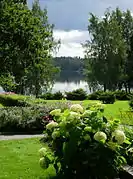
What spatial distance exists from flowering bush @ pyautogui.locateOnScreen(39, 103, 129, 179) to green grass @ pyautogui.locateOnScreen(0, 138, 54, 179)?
1.56 metres

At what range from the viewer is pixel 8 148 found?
445 inches

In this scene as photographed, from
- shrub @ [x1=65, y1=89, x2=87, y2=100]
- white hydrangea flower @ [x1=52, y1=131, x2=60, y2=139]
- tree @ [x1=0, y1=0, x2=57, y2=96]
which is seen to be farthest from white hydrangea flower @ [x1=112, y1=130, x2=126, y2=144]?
shrub @ [x1=65, y1=89, x2=87, y2=100]

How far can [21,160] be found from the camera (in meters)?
9.23

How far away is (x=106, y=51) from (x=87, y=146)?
4874cm

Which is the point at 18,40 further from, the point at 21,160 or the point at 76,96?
the point at 76,96

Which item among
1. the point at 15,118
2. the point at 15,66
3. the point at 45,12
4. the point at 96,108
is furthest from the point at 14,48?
the point at 45,12

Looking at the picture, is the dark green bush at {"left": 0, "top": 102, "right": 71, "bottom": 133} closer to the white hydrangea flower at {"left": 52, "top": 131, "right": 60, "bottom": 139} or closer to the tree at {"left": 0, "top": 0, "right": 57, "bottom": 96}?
the tree at {"left": 0, "top": 0, "right": 57, "bottom": 96}

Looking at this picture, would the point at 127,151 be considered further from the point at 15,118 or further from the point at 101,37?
the point at 101,37

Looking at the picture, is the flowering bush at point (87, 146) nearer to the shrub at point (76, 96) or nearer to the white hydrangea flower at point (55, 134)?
Answer: the white hydrangea flower at point (55, 134)

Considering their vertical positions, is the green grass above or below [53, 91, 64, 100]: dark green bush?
above

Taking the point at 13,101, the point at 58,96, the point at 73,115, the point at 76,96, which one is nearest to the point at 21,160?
the point at 73,115

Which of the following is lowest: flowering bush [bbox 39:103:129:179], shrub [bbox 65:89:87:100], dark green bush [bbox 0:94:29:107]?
shrub [bbox 65:89:87:100]

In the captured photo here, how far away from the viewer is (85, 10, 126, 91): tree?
52.8 meters

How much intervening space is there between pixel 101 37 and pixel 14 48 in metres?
32.6
